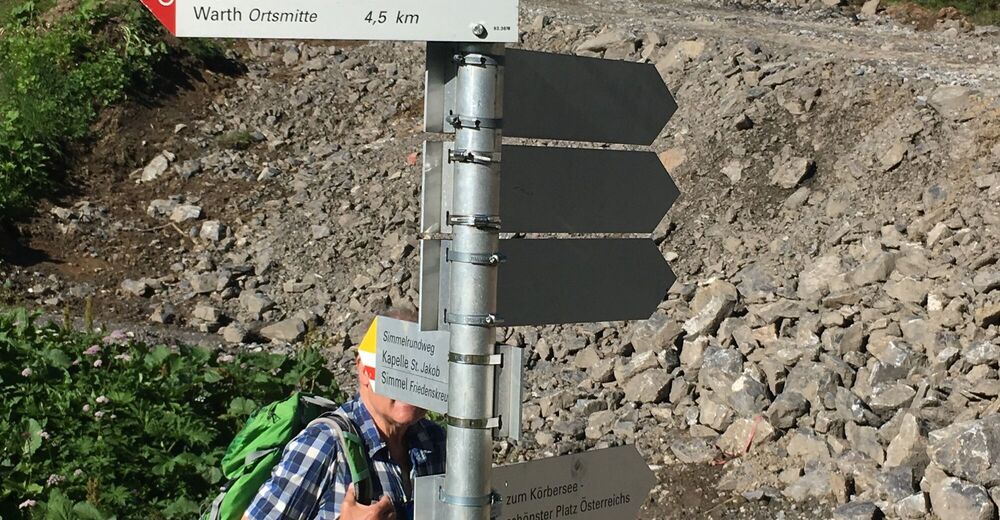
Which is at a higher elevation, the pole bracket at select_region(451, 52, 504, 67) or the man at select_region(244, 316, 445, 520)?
the pole bracket at select_region(451, 52, 504, 67)

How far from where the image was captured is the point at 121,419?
636 centimetres

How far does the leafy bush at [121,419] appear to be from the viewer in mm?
5871

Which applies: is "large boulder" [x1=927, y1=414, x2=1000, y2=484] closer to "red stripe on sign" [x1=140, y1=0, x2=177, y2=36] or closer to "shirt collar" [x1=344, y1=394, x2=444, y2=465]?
"shirt collar" [x1=344, y1=394, x2=444, y2=465]

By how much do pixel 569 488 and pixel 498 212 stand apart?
75 cm

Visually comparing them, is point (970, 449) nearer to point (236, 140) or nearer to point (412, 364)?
point (412, 364)

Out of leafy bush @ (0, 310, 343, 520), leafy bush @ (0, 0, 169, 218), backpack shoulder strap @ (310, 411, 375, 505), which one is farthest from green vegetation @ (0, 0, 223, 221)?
backpack shoulder strap @ (310, 411, 375, 505)

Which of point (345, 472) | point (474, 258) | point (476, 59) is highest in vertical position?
point (476, 59)

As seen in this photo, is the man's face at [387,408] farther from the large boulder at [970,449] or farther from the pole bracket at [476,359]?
the large boulder at [970,449]

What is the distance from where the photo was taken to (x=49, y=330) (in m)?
7.64

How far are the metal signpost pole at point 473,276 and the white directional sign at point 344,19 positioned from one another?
0.05m

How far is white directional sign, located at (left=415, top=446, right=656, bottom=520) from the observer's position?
9.48 feet

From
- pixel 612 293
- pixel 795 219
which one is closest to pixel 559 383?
pixel 795 219

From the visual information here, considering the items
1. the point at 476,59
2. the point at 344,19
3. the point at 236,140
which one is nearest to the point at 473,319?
the point at 476,59

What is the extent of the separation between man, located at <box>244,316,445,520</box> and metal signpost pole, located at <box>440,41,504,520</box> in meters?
0.70
